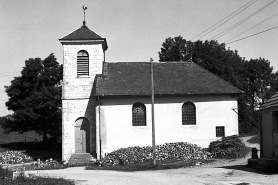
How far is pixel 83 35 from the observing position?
32.9m

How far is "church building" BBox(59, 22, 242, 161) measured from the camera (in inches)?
1187

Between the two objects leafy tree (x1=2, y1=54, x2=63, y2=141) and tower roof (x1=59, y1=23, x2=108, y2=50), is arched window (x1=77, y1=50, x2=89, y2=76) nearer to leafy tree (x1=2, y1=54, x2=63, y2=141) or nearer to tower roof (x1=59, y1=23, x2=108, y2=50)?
tower roof (x1=59, y1=23, x2=108, y2=50)

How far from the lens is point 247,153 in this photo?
Result: 28219 mm

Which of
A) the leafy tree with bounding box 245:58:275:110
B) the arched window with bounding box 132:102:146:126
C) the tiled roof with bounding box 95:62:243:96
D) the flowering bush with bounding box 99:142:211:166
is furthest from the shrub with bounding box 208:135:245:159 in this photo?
the leafy tree with bounding box 245:58:275:110

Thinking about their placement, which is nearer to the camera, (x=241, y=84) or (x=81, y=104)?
(x=81, y=104)

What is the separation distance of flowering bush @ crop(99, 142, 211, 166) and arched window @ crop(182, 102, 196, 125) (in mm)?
2097

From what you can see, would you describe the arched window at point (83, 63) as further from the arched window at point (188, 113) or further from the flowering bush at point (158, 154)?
the arched window at point (188, 113)

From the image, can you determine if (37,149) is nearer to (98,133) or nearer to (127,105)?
(98,133)

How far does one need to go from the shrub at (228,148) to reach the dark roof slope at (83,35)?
13207 mm

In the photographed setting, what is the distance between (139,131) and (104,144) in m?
2.91

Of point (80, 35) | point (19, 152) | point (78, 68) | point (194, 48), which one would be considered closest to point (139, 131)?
point (78, 68)

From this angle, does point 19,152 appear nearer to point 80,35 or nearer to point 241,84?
point 80,35

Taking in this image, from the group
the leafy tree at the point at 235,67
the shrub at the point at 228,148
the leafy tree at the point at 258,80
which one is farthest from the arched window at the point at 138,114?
the leafy tree at the point at 258,80

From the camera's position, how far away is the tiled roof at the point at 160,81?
30672 mm
